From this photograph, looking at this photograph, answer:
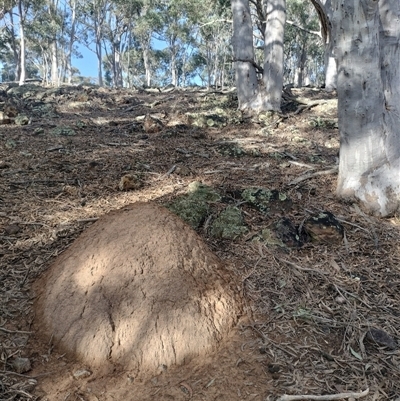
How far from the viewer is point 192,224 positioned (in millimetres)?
2766

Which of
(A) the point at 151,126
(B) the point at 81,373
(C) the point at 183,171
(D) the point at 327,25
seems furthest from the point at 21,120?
(B) the point at 81,373

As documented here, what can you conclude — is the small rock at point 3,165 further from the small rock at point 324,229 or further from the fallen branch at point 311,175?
the small rock at point 324,229

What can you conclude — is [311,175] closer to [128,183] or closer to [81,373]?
[128,183]

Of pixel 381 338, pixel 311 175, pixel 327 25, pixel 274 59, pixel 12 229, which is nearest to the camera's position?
pixel 381 338

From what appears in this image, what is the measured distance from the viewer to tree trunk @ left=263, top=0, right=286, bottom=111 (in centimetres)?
730

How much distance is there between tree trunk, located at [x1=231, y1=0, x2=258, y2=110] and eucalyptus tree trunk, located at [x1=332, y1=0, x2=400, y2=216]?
14.4ft

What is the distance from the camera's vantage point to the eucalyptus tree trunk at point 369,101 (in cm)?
284

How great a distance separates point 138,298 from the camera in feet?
6.48

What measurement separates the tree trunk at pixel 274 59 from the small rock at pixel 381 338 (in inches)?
234

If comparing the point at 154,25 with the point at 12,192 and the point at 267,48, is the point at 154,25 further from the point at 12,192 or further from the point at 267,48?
the point at 12,192

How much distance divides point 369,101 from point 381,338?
1830 millimetres

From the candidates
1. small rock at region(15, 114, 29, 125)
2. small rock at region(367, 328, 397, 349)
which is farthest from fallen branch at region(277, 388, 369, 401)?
small rock at region(15, 114, 29, 125)

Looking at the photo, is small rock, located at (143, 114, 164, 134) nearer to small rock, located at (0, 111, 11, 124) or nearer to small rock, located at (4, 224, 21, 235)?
small rock, located at (0, 111, 11, 124)

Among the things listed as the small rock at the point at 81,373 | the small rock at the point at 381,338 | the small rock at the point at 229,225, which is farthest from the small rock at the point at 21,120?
the small rock at the point at 381,338
